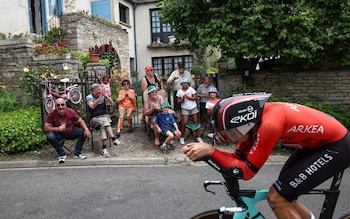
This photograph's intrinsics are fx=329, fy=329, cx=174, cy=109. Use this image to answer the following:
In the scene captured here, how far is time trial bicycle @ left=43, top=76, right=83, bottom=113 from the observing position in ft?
28.3

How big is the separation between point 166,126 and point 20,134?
343 cm

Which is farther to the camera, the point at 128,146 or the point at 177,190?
the point at 128,146

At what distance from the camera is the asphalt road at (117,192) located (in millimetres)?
4480

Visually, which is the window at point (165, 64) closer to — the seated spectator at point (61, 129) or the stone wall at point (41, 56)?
the stone wall at point (41, 56)

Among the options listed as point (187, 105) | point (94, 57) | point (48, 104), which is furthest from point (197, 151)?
point (94, 57)

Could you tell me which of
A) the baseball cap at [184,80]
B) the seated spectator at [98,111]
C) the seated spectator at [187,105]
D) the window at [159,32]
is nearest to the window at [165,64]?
the window at [159,32]

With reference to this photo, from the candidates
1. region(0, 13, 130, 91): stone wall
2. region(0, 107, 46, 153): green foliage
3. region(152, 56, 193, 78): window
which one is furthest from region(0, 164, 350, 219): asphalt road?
region(152, 56, 193, 78): window

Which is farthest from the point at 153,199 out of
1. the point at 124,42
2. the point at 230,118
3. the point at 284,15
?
the point at 124,42

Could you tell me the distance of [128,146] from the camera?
8227 millimetres

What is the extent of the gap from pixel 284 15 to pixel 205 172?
4.55 m

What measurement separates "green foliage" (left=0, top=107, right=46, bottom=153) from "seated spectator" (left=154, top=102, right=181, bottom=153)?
115 inches

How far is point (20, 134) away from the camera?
7711 mm

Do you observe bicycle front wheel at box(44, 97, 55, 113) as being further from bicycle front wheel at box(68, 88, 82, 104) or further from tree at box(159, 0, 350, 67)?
tree at box(159, 0, 350, 67)

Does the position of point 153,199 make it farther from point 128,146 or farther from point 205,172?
point 128,146
